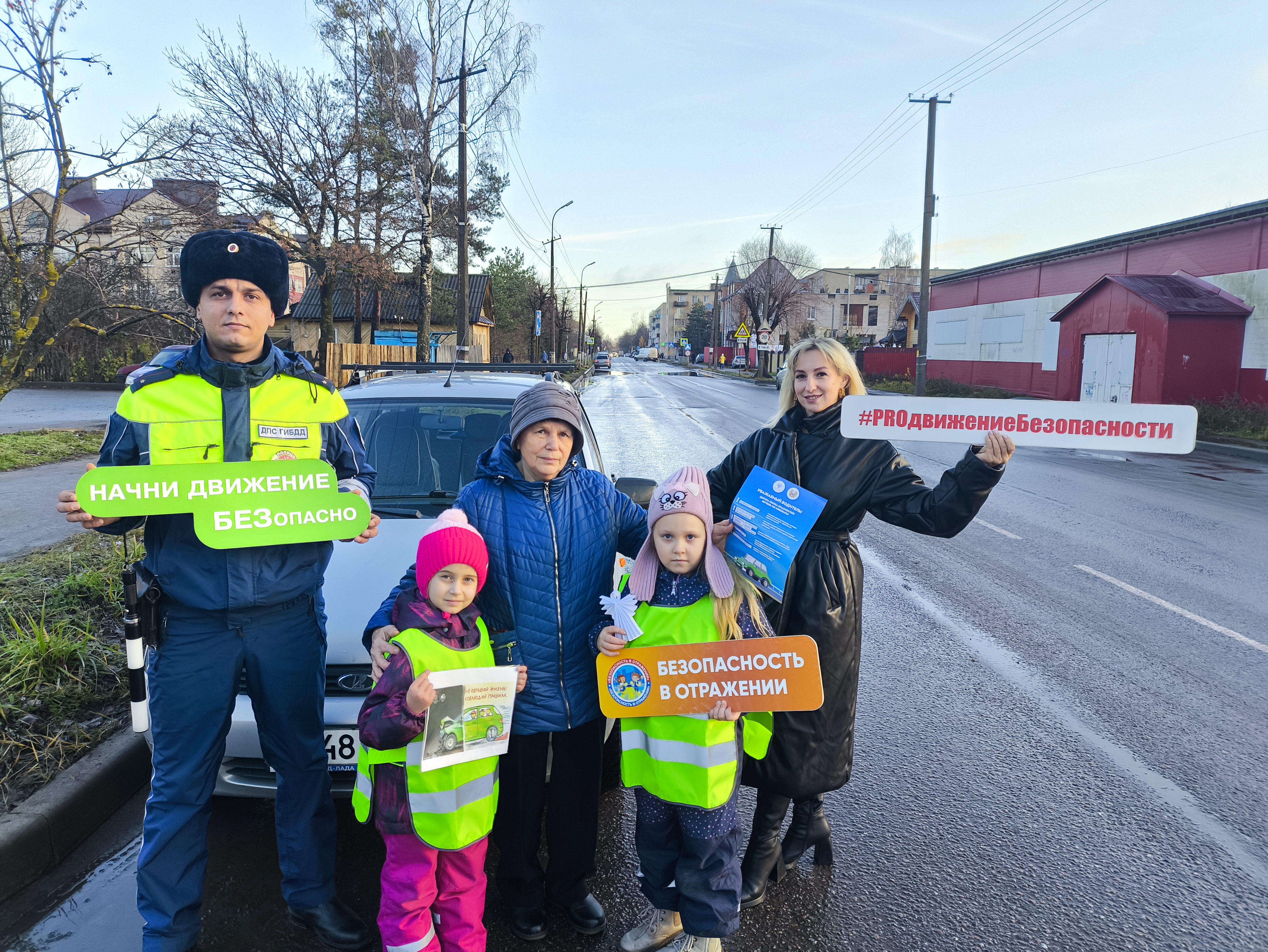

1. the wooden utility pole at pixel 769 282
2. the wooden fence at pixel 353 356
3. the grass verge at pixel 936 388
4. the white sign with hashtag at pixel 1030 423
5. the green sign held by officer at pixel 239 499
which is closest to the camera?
the green sign held by officer at pixel 239 499

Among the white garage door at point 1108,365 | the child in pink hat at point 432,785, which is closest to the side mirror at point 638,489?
the child in pink hat at point 432,785

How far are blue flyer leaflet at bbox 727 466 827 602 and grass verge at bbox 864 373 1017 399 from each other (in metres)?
28.4

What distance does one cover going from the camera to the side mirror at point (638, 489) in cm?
362

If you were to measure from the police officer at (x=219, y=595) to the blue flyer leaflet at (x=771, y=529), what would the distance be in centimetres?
122

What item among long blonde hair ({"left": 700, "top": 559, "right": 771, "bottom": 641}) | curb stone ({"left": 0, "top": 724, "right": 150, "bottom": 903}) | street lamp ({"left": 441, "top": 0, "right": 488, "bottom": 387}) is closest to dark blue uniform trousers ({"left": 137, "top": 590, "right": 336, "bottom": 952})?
curb stone ({"left": 0, "top": 724, "right": 150, "bottom": 903})

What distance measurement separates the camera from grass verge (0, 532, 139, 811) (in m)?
3.24

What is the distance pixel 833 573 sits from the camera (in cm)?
271

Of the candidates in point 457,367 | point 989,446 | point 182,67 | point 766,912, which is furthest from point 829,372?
point 182,67

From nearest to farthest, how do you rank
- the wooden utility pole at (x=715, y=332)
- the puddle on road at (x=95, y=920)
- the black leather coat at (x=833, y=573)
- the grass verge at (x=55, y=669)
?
the puddle on road at (x=95, y=920) < the black leather coat at (x=833, y=573) < the grass verge at (x=55, y=669) < the wooden utility pole at (x=715, y=332)

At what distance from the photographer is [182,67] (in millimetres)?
20078

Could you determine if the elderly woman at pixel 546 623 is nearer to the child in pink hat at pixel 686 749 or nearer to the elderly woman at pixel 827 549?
the child in pink hat at pixel 686 749

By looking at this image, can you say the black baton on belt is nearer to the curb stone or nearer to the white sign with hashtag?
the curb stone

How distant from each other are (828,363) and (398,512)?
2175 millimetres

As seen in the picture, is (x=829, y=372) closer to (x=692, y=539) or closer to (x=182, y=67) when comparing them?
(x=692, y=539)
